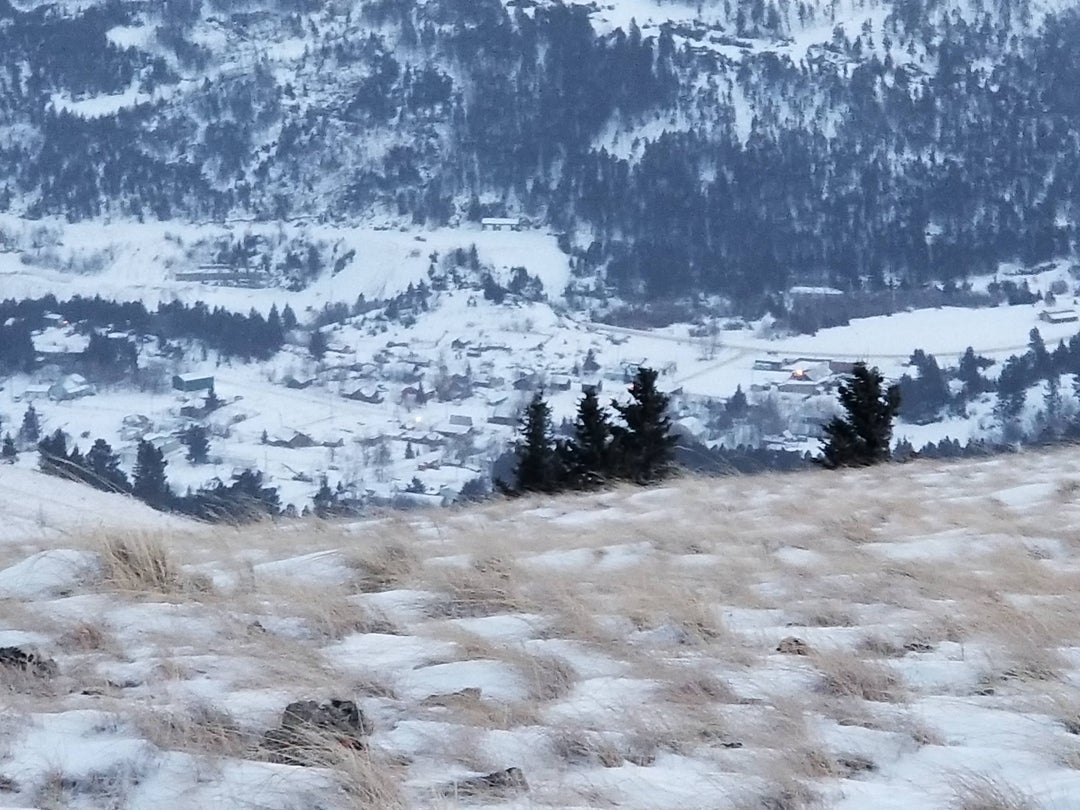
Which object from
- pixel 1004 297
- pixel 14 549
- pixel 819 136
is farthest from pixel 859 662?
pixel 819 136


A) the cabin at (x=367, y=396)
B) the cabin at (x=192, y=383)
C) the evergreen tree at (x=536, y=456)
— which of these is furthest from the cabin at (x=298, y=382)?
the evergreen tree at (x=536, y=456)

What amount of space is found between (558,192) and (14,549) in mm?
164353

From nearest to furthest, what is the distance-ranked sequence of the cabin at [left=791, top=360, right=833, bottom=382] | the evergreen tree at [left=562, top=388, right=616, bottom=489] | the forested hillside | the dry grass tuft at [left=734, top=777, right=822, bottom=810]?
1. the dry grass tuft at [left=734, top=777, right=822, bottom=810]
2. the evergreen tree at [left=562, top=388, right=616, bottom=489]
3. the cabin at [left=791, top=360, right=833, bottom=382]
4. the forested hillside

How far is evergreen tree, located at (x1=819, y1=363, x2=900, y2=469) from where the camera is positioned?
21.1 metres

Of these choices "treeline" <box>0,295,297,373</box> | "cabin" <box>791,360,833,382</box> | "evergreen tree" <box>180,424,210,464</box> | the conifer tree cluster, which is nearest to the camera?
the conifer tree cluster

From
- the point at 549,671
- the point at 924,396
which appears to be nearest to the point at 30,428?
the point at 924,396

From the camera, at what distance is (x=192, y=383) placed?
8931 centimetres

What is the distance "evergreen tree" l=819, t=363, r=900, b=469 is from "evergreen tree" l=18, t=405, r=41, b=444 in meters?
57.6

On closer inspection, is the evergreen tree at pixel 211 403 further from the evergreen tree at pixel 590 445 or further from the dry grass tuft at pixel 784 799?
the dry grass tuft at pixel 784 799

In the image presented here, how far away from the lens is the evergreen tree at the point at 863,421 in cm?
2112

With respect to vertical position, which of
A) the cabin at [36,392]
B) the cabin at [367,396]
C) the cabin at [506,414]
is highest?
the cabin at [36,392]

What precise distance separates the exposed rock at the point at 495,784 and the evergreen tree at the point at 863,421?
18.8 m

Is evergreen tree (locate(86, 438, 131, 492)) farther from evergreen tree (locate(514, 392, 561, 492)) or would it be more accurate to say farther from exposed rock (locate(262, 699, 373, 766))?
evergreen tree (locate(514, 392, 561, 492))

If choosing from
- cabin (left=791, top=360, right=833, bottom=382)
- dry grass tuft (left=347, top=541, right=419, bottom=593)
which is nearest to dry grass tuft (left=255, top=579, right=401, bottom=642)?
dry grass tuft (left=347, top=541, right=419, bottom=593)
